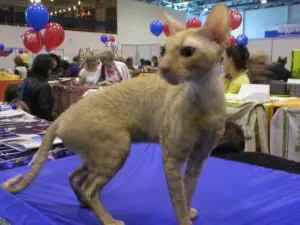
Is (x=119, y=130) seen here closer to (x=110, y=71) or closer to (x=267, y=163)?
(x=267, y=163)

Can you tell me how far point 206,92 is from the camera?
0.95 metres

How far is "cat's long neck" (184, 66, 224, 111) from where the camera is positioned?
0.94 m

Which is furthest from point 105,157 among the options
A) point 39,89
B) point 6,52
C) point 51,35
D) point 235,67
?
A: point 6,52

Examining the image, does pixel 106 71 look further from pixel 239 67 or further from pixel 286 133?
pixel 286 133

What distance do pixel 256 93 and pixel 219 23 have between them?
183 cm

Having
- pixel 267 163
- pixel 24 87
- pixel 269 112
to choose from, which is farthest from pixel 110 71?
pixel 267 163

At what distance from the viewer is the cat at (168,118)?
0.87m

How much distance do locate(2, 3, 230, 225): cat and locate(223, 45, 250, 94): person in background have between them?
1909mm

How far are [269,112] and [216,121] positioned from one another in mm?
1603

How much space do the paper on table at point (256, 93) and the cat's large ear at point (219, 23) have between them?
1.78 m

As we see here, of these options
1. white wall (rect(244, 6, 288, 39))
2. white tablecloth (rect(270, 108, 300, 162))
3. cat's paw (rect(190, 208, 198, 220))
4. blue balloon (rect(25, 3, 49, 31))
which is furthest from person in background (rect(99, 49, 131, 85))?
white wall (rect(244, 6, 288, 39))

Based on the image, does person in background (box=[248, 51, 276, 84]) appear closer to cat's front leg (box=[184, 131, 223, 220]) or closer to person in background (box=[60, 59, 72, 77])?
cat's front leg (box=[184, 131, 223, 220])

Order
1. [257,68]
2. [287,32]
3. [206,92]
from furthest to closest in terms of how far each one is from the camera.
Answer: [287,32], [257,68], [206,92]

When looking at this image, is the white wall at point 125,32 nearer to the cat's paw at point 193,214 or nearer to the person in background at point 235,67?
the person in background at point 235,67
